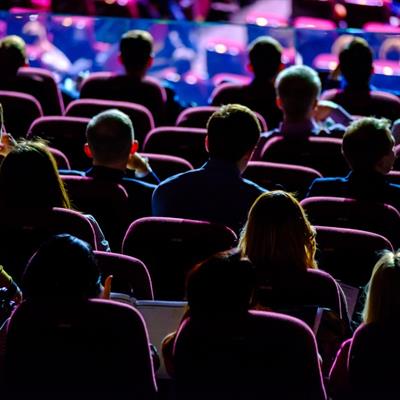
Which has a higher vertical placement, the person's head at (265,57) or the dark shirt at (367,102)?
the person's head at (265,57)

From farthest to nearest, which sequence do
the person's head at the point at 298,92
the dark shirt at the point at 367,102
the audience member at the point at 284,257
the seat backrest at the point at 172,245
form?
the dark shirt at the point at 367,102
the person's head at the point at 298,92
the seat backrest at the point at 172,245
the audience member at the point at 284,257

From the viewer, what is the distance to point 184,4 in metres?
10.9

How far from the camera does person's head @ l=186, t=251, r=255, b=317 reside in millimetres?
2816

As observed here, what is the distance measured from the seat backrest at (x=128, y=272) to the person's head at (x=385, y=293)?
865 mm

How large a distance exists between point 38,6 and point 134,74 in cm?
435

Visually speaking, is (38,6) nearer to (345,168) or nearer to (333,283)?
(345,168)

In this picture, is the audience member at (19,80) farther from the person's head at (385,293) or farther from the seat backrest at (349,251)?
the person's head at (385,293)

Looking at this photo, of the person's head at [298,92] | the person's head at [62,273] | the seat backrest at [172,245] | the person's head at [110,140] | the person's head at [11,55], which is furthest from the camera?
the person's head at [11,55]

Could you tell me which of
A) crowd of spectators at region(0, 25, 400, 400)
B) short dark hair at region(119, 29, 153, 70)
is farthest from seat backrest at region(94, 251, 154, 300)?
short dark hair at region(119, 29, 153, 70)

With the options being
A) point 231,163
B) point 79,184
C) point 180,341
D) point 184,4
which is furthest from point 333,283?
point 184,4

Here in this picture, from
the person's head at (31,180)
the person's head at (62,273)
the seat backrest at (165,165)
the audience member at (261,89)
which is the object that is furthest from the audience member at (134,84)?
the person's head at (62,273)

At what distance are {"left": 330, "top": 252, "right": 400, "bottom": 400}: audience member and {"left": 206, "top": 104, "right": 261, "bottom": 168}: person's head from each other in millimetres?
1444

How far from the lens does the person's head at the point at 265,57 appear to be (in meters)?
6.49

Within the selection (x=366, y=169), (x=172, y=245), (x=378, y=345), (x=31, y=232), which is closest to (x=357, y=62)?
(x=366, y=169)
